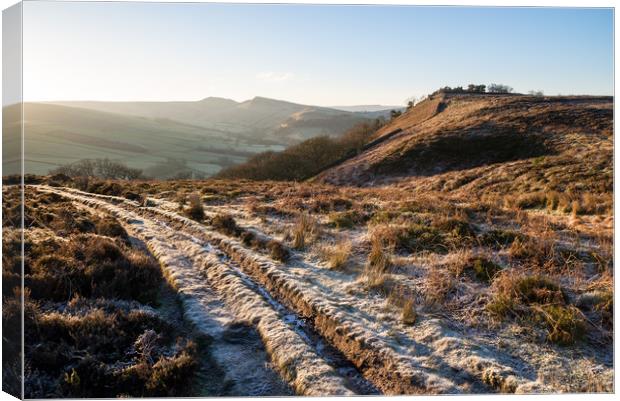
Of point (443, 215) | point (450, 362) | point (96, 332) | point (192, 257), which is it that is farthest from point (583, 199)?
point (96, 332)

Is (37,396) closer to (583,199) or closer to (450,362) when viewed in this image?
(450,362)

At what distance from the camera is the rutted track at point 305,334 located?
5.20 metres

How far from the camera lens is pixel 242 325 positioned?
6734 millimetres

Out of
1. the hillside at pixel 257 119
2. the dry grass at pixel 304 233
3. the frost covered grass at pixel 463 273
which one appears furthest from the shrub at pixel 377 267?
the hillside at pixel 257 119

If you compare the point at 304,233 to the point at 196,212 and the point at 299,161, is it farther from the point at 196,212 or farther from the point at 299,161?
the point at 299,161

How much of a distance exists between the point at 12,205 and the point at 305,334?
4698 millimetres

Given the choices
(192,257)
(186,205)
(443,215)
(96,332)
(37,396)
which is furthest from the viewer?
(186,205)

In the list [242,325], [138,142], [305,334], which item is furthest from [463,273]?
[138,142]

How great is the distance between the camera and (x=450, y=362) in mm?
5465

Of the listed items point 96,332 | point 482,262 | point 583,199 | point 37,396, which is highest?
point 583,199

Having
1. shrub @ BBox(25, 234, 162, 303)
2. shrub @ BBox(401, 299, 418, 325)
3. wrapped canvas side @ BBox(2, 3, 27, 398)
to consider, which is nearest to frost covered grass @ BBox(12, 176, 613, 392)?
shrub @ BBox(401, 299, 418, 325)

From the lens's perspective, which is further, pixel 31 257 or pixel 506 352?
pixel 31 257

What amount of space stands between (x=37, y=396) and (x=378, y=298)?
521cm

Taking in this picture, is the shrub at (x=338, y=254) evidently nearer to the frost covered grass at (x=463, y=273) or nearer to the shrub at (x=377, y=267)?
the frost covered grass at (x=463, y=273)
